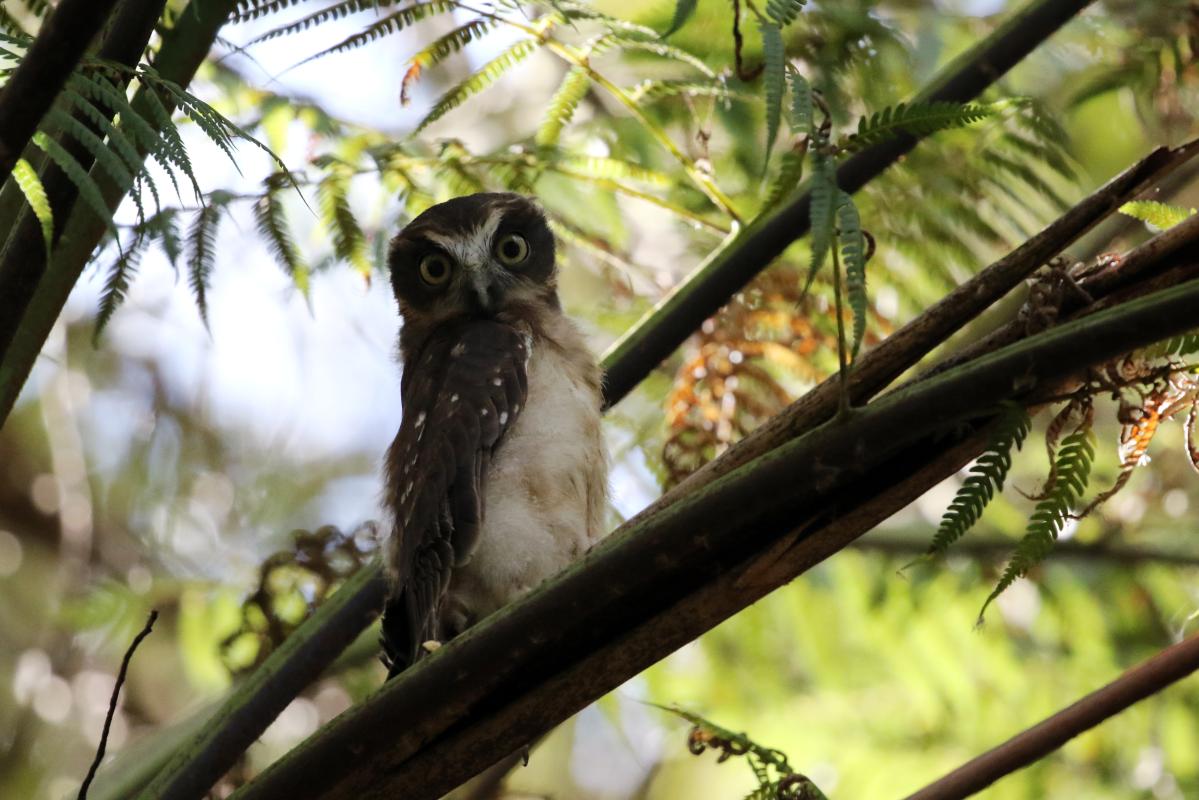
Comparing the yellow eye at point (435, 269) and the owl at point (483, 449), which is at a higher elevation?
the yellow eye at point (435, 269)

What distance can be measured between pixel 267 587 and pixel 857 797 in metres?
2.82

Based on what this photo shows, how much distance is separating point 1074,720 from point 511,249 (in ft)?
8.45

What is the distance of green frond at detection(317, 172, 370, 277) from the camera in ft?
11.8

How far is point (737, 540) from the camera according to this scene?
1910 millimetres

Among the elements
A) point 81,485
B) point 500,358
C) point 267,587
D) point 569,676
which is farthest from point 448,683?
point 81,485

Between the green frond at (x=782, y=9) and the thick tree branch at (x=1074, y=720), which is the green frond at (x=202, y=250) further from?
the thick tree branch at (x=1074, y=720)

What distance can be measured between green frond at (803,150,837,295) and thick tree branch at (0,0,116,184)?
2.92 feet

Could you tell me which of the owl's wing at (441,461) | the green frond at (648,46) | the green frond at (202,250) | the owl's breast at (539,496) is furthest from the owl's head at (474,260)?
the green frond at (202,250)

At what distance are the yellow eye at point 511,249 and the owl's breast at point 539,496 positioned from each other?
0.55 metres

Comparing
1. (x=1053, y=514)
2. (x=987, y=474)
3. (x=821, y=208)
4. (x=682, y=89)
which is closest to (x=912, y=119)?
→ (x=821, y=208)

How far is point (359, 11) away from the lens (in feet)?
9.08

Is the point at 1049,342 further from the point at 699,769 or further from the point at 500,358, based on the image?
the point at 699,769

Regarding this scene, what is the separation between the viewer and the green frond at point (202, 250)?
2.96m

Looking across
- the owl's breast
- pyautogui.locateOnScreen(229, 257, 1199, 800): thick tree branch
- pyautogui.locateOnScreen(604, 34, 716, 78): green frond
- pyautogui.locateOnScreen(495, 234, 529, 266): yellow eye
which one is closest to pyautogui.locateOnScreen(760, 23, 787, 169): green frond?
pyautogui.locateOnScreen(229, 257, 1199, 800): thick tree branch
